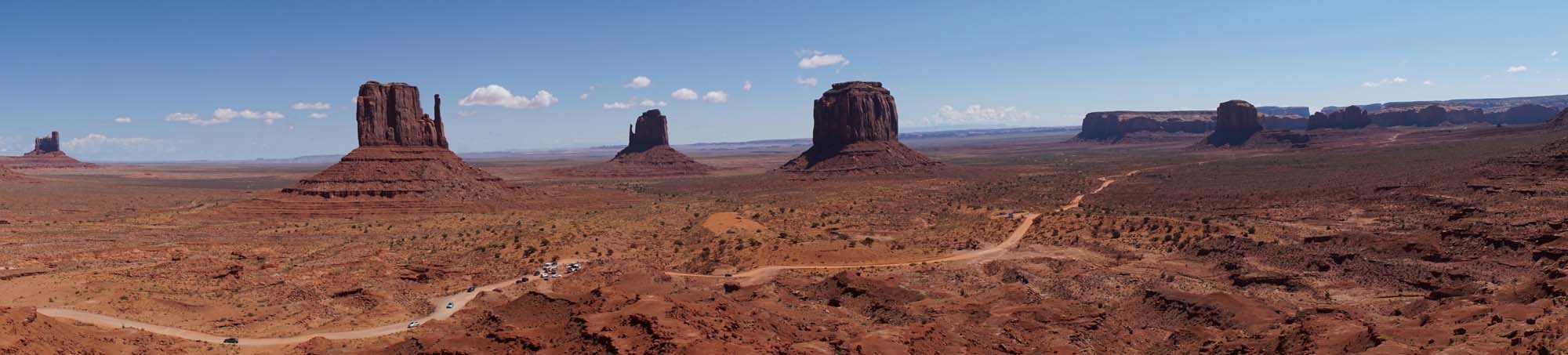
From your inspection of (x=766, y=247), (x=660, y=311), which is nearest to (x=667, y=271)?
(x=766, y=247)

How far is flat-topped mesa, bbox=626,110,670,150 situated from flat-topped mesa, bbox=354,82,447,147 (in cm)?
8896

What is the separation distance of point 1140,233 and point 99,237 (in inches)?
2481

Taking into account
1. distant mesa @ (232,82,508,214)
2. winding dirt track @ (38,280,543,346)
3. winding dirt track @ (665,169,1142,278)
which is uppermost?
distant mesa @ (232,82,508,214)

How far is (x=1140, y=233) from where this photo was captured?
45.3 m

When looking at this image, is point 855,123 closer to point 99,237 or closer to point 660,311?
point 99,237

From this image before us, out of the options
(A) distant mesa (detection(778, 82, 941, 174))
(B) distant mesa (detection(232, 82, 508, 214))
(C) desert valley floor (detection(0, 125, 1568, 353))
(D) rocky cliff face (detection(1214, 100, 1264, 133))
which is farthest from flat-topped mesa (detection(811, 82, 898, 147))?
(D) rocky cliff face (detection(1214, 100, 1264, 133))

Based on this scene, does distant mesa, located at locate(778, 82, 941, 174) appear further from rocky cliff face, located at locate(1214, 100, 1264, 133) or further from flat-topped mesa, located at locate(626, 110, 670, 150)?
rocky cliff face, located at locate(1214, 100, 1264, 133)

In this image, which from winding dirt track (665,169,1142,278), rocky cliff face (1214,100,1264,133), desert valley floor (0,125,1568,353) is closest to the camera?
desert valley floor (0,125,1568,353)

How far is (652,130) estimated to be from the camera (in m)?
167

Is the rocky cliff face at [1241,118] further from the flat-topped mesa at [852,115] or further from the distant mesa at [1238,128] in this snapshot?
the flat-topped mesa at [852,115]

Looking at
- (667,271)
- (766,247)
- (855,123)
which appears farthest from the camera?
(855,123)

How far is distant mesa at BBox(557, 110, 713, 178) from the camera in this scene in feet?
487

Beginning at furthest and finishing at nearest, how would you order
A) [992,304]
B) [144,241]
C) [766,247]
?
[144,241], [766,247], [992,304]

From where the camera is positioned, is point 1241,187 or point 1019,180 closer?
point 1241,187
